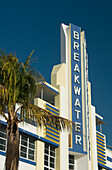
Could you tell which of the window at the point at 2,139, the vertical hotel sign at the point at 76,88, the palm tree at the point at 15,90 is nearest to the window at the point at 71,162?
the vertical hotel sign at the point at 76,88

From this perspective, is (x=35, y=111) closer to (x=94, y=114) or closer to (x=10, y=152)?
(x=10, y=152)

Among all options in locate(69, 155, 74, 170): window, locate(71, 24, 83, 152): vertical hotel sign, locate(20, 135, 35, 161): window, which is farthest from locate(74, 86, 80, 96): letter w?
locate(20, 135, 35, 161): window

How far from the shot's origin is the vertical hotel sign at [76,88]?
33.5 meters

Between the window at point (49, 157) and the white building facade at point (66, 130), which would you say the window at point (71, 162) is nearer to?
the white building facade at point (66, 130)

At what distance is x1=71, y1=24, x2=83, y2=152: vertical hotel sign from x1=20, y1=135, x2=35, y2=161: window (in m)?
4.60

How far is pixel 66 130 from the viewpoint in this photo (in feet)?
105

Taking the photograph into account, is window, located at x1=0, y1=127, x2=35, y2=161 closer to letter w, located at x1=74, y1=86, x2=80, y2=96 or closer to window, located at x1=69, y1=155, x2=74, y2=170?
window, located at x1=69, y1=155, x2=74, y2=170

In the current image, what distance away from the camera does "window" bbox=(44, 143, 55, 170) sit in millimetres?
29922

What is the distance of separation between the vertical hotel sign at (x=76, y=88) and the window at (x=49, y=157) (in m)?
2.65

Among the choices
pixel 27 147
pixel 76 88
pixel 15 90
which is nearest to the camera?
pixel 15 90

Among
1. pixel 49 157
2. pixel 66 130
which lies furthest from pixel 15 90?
pixel 66 130

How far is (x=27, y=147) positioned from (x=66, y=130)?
4961 mm

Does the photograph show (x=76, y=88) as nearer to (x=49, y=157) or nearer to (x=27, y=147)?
(x=49, y=157)

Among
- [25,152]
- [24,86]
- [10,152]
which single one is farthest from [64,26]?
[10,152]
